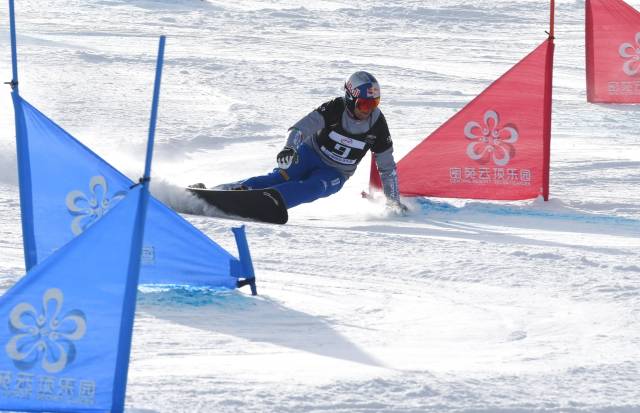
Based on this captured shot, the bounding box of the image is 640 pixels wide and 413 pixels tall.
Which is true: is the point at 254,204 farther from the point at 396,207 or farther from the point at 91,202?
the point at 91,202

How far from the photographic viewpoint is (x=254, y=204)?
7773 millimetres

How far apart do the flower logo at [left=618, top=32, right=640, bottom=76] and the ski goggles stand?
6.27 meters

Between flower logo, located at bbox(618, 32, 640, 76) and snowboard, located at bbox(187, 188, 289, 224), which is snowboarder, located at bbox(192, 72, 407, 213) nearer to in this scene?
snowboard, located at bbox(187, 188, 289, 224)

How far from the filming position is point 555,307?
233 inches

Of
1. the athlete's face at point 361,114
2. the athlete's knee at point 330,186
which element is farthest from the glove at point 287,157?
the athlete's face at point 361,114

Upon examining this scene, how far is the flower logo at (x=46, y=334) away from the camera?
12.6 feet

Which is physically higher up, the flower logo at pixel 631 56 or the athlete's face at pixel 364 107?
the flower logo at pixel 631 56

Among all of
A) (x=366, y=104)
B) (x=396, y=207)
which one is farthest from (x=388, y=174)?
(x=366, y=104)

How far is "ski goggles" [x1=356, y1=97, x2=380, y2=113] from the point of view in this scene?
27.2 feet

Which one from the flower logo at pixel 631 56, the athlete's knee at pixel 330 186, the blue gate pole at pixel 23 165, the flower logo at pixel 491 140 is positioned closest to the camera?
the blue gate pole at pixel 23 165

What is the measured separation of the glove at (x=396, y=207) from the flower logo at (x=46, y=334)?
15.7ft

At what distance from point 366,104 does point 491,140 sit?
3.64 feet

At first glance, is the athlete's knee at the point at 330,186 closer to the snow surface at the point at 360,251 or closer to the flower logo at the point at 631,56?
the snow surface at the point at 360,251

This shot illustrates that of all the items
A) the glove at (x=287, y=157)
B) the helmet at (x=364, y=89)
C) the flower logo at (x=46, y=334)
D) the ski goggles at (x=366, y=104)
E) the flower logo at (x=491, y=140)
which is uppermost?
the helmet at (x=364, y=89)
